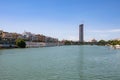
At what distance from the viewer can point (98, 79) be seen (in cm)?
1889

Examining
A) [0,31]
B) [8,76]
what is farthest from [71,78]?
[0,31]

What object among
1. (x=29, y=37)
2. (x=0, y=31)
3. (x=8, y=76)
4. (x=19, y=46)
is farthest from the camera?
(x=29, y=37)

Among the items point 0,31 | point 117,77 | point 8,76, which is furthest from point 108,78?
point 0,31

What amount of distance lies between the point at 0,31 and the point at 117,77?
142 meters

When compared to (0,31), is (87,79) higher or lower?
lower

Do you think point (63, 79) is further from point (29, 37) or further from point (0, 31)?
point (29, 37)

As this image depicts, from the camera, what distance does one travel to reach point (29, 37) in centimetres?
19962

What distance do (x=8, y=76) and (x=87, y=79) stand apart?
711 cm

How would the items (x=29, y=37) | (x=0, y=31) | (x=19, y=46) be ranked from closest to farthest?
(x=19, y=46) → (x=0, y=31) → (x=29, y=37)

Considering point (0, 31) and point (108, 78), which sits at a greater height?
point (0, 31)

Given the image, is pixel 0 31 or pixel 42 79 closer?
pixel 42 79

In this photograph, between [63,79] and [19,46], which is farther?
[19,46]

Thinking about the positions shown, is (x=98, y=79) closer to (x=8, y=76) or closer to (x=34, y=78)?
(x=34, y=78)

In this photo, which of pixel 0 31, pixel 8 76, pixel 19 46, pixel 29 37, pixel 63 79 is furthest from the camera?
pixel 29 37
